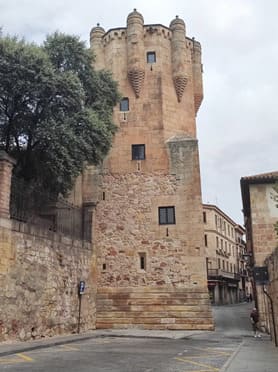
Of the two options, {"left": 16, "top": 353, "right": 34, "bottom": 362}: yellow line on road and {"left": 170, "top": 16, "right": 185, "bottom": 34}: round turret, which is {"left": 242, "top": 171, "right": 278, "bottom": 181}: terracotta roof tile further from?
{"left": 16, "top": 353, "right": 34, "bottom": 362}: yellow line on road

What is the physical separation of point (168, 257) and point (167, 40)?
12647 mm

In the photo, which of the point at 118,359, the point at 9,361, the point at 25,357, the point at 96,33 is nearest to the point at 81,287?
the point at 25,357

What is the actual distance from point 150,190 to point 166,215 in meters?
1.58

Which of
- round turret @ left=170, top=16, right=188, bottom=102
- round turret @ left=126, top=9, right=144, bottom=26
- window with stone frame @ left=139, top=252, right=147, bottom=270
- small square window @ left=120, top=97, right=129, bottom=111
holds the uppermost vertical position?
round turret @ left=126, top=9, right=144, bottom=26

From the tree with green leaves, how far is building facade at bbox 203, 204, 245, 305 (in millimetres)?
33863

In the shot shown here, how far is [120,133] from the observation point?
77.5 ft

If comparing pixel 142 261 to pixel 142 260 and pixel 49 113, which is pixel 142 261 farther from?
pixel 49 113

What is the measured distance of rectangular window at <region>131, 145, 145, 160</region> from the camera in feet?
76.2

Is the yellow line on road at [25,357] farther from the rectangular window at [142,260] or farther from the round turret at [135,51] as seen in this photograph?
the round turret at [135,51]

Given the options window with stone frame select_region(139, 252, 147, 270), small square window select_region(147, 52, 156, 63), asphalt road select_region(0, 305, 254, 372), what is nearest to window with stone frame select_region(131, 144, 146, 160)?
small square window select_region(147, 52, 156, 63)

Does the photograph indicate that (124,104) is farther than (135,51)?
Yes

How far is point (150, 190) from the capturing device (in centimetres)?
2253

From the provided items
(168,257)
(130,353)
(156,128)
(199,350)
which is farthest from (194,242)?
(130,353)

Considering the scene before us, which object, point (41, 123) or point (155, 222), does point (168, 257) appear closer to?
point (155, 222)
